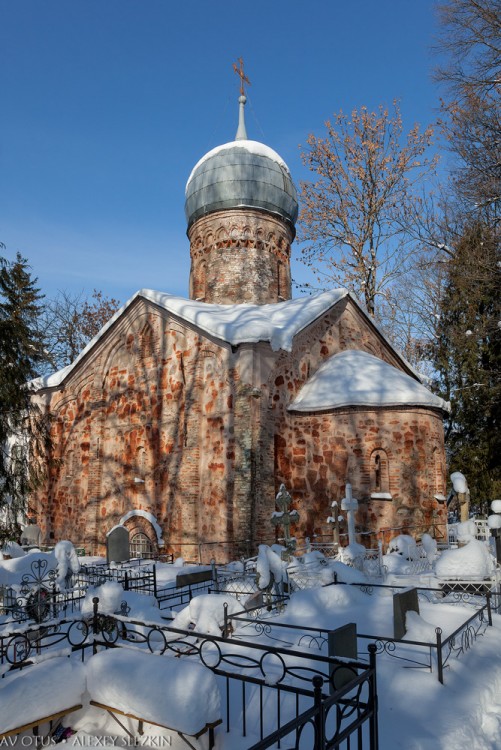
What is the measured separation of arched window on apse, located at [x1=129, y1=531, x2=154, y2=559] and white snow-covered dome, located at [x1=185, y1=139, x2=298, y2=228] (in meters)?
12.3

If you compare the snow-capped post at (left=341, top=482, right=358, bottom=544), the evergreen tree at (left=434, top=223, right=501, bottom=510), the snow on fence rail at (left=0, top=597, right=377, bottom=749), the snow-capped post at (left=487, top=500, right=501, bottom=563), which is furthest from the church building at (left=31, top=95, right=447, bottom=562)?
the snow on fence rail at (left=0, top=597, right=377, bottom=749)

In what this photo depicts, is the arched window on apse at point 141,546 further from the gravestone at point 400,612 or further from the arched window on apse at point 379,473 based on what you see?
the gravestone at point 400,612

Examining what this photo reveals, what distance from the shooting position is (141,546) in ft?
52.9

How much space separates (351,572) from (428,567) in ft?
9.80

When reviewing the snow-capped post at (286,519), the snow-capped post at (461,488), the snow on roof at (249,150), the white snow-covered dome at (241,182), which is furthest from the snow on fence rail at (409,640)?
the snow on roof at (249,150)

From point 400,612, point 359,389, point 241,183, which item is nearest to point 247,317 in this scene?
point 359,389

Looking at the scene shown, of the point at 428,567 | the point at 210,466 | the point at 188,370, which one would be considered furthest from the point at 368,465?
the point at 188,370

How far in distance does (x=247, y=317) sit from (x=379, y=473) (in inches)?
213

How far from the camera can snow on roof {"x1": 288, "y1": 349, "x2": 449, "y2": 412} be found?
49.2 ft

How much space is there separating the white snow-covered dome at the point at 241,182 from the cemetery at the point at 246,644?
494 inches

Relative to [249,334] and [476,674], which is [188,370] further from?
[476,674]

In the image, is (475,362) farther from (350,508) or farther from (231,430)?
(231,430)

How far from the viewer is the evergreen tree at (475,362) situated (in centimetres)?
2111

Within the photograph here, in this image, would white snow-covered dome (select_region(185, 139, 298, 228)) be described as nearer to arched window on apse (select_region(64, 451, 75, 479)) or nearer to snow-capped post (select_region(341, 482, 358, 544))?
arched window on apse (select_region(64, 451, 75, 479))
